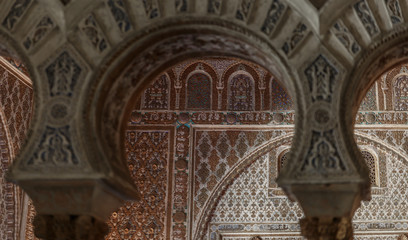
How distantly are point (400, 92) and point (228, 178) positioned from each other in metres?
2.81

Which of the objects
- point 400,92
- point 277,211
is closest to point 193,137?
point 277,211

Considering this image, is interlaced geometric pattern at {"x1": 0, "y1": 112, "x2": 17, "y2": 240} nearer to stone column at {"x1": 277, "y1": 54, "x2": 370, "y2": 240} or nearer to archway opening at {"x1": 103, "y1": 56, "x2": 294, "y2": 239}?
archway opening at {"x1": 103, "y1": 56, "x2": 294, "y2": 239}

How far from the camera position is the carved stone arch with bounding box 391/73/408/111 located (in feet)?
28.3

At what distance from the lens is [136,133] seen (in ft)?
28.6

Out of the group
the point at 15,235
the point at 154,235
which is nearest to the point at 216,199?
the point at 154,235

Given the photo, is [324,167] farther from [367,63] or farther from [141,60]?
[141,60]

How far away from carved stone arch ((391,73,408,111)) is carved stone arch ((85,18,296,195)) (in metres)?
4.75

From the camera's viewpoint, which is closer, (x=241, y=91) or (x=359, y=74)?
(x=359, y=74)

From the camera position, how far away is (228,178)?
851 centimetres

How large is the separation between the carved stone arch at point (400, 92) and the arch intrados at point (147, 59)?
4.73 metres

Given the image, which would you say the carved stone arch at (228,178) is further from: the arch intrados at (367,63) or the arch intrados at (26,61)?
the arch intrados at (26,61)

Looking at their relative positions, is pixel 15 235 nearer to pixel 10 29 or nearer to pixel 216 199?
pixel 216 199

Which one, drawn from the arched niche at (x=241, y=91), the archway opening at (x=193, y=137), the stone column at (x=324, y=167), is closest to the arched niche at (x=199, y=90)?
the archway opening at (x=193, y=137)

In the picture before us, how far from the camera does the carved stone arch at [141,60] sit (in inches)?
159
